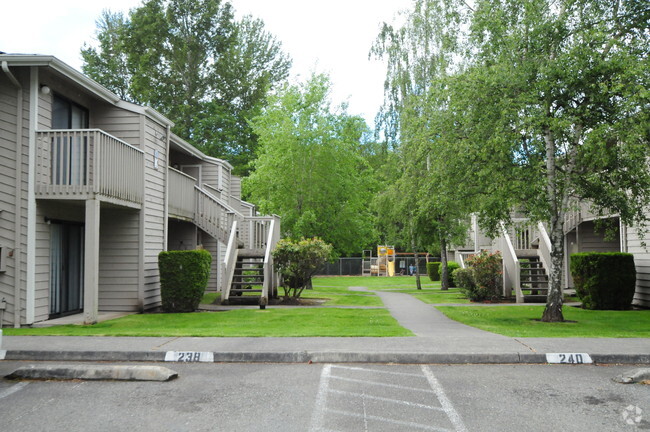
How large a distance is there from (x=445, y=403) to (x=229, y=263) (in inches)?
479

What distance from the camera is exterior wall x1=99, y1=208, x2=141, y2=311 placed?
569 inches

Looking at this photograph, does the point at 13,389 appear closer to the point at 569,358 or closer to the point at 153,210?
the point at 569,358

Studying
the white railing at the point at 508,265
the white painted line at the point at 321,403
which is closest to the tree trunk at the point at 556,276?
the white railing at the point at 508,265

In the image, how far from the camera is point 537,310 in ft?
50.3

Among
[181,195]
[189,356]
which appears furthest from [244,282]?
[189,356]

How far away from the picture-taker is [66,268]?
522 inches

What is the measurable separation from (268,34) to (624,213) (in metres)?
38.4

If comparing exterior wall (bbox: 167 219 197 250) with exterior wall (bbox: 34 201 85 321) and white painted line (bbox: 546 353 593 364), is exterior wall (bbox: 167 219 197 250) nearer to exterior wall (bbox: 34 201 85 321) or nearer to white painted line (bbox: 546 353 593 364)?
exterior wall (bbox: 34 201 85 321)

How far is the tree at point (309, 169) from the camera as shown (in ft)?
80.7

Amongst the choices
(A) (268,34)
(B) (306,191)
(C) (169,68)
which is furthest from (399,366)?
(A) (268,34)

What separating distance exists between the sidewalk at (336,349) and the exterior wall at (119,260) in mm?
5115

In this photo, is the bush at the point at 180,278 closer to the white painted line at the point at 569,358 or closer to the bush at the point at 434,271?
the white painted line at the point at 569,358

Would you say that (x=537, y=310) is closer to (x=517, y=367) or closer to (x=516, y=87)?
(x=516, y=87)

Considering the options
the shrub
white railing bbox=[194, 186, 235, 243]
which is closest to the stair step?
white railing bbox=[194, 186, 235, 243]
